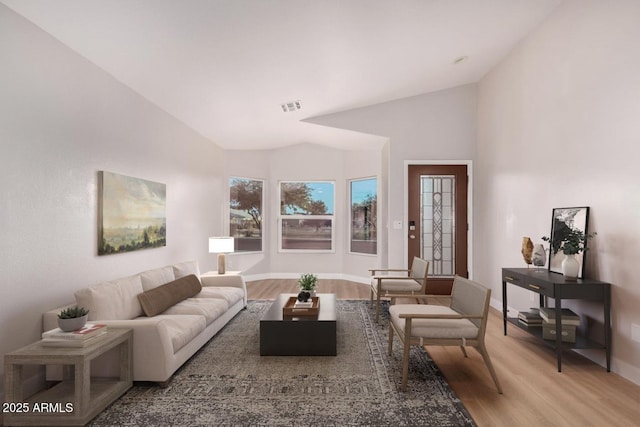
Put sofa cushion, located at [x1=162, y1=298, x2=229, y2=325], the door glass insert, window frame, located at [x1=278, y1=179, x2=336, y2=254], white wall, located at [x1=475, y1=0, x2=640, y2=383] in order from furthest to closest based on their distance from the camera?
1. window frame, located at [x1=278, y1=179, x2=336, y2=254]
2. the door glass insert
3. sofa cushion, located at [x1=162, y1=298, x2=229, y2=325]
4. white wall, located at [x1=475, y1=0, x2=640, y2=383]

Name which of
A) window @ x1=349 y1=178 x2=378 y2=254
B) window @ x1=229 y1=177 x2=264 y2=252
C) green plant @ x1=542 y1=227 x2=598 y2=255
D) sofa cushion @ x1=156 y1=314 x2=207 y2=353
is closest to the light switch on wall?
green plant @ x1=542 y1=227 x2=598 y2=255

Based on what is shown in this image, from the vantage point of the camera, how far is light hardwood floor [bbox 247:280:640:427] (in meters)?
2.34

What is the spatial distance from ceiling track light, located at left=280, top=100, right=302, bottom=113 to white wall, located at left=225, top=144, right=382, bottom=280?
2207mm

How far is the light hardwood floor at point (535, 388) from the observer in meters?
2.34

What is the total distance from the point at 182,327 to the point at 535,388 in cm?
296

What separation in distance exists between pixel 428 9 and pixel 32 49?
339 centimetres

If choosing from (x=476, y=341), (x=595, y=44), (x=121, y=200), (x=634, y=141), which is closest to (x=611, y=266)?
(x=634, y=141)

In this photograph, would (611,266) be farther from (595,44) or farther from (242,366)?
(242,366)

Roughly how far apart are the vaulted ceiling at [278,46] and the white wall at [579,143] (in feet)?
1.56

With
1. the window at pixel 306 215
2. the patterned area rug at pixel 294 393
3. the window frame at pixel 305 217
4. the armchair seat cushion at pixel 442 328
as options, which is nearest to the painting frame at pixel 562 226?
the armchair seat cushion at pixel 442 328

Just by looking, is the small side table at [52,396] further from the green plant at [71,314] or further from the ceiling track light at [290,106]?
the ceiling track light at [290,106]

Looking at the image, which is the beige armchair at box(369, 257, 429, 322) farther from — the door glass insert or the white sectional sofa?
the white sectional sofa

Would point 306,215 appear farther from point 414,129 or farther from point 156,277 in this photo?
point 156,277

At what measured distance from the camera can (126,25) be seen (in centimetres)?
276
